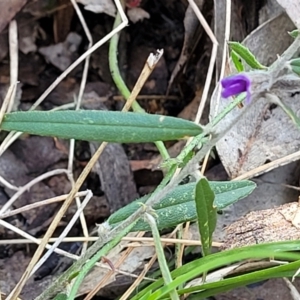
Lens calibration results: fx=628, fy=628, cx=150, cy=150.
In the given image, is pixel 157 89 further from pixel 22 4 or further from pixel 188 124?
pixel 188 124

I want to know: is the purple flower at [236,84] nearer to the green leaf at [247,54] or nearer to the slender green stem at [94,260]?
the green leaf at [247,54]

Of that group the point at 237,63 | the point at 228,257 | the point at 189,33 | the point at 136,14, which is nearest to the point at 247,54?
the point at 237,63

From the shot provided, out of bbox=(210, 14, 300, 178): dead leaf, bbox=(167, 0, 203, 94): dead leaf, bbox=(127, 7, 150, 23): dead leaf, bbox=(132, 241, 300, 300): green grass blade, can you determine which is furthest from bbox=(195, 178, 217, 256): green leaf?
bbox=(127, 7, 150, 23): dead leaf

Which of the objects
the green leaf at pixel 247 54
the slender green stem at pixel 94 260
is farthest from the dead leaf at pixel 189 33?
the slender green stem at pixel 94 260

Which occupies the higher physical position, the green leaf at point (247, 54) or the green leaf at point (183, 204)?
the green leaf at point (247, 54)

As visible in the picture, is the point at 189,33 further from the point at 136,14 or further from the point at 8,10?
the point at 8,10

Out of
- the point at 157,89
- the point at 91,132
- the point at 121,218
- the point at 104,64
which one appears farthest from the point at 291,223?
the point at 104,64

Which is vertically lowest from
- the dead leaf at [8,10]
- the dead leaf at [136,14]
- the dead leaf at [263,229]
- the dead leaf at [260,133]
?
the dead leaf at [263,229]
